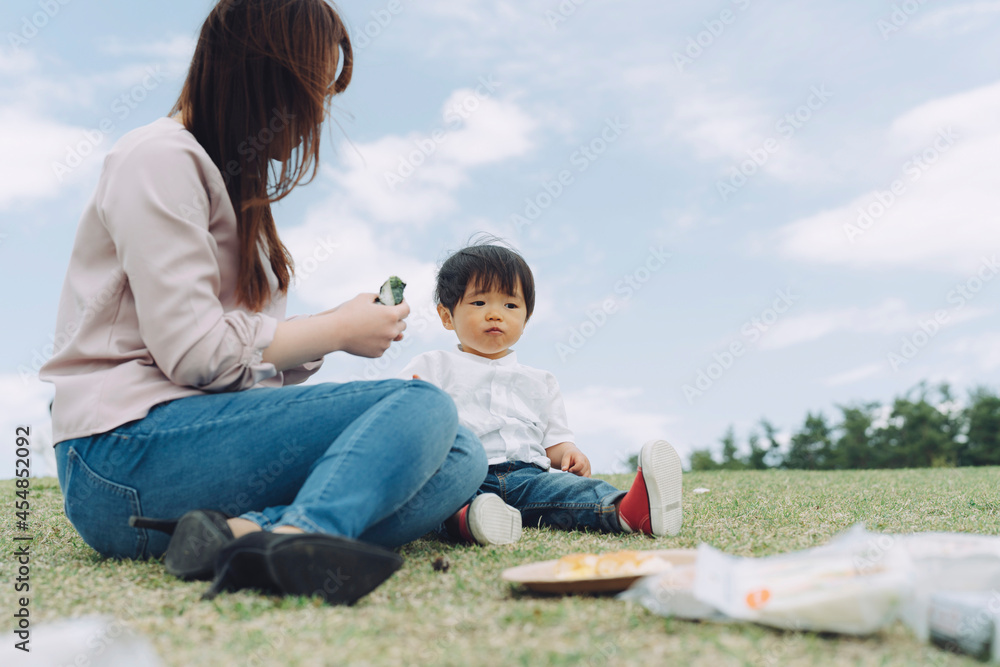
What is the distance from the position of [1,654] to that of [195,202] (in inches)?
40.9

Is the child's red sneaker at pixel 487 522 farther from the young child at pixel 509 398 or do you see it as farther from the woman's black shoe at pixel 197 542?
the woman's black shoe at pixel 197 542

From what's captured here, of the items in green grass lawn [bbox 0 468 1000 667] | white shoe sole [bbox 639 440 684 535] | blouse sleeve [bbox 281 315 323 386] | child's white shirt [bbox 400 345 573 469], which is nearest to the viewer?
green grass lawn [bbox 0 468 1000 667]

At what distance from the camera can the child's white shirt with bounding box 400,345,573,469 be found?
307 cm

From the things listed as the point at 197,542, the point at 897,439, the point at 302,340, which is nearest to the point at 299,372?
the point at 302,340

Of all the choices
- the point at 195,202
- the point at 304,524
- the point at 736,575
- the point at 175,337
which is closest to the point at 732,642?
the point at 736,575

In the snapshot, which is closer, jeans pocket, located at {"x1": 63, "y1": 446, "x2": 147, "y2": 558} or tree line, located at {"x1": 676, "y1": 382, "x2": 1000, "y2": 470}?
jeans pocket, located at {"x1": 63, "y1": 446, "x2": 147, "y2": 558}

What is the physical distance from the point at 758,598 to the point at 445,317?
2.29m

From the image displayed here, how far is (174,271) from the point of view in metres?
1.76

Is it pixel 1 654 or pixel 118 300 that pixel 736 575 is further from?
pixel 118 300

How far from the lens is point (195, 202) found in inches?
72.7

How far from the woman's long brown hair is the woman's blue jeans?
0.38 m

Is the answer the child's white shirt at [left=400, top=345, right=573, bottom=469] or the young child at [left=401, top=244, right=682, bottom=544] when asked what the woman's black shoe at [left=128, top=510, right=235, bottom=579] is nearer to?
the young child at [left=401, top=244, right=682, bottom=544]

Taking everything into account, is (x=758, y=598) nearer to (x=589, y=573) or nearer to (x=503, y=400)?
(x=589, y=573)

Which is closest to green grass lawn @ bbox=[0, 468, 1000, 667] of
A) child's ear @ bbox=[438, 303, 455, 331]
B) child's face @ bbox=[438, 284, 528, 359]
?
child's face @ bbox=[438, 284, 528, 359]
